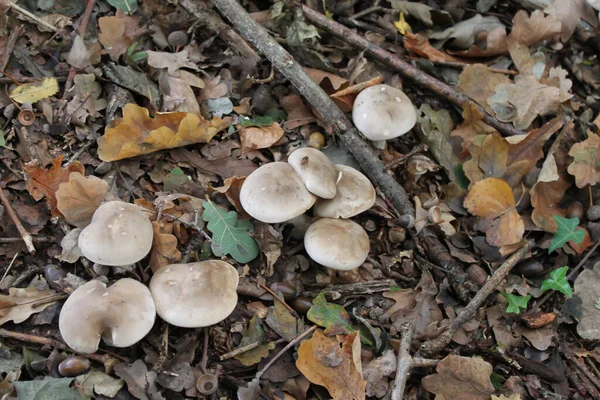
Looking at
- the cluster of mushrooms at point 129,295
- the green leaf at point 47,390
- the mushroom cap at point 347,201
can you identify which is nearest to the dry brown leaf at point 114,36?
the cluster of mushrooms at point 129,295

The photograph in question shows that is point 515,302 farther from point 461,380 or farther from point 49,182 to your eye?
point 49,182

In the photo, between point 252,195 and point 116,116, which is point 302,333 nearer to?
point 252,195

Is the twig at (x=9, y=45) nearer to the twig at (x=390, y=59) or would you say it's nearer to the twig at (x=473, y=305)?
the twig at (x=390, y=59)

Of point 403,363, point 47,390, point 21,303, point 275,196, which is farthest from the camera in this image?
point 275,196

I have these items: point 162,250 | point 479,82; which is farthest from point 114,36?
point 479,82

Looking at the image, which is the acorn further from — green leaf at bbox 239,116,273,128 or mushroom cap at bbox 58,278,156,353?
green leaf at bbox 239,116,273,128

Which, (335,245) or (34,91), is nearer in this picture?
(335,245)

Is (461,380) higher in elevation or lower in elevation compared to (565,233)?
lower

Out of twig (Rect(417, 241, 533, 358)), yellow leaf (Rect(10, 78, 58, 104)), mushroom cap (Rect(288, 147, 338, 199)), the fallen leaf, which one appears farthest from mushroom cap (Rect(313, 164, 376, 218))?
yellow leaf (Rect(10, 78, 58, 104))
